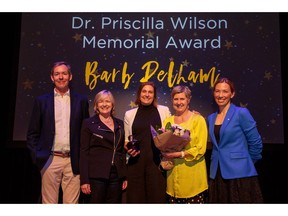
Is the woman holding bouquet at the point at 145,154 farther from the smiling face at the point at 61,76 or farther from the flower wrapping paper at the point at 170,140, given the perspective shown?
the smiling face at the point at 61,76

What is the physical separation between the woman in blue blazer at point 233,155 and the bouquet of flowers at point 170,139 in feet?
0.96

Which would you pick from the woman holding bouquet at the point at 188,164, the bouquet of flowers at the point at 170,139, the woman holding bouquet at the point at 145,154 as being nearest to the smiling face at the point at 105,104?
the woman holding bouquet at the point at 145,154

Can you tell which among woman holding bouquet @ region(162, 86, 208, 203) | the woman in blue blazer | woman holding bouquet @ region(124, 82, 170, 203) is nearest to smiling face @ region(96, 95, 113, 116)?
woman holding bouquet @ region(124, 82, 170, 203)

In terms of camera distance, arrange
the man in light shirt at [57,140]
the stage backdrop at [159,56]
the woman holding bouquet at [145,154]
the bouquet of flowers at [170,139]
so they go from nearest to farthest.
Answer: the bouquet of flowers at [170,139]
the woman holding bouquet at [145,154]
the man in light shirt at [57,140]
the stage backdrop at [159,56]

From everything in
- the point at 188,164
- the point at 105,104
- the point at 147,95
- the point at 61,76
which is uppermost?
the point at 61,76

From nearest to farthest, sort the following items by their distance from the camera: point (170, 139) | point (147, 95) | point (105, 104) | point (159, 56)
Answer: point (170, 139)
point (105, 104)
point (147, 95)
point (159, 56)

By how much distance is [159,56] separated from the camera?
4141 mm

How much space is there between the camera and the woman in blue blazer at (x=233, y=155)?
3350 mm

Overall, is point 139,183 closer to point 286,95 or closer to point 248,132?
point 248,132

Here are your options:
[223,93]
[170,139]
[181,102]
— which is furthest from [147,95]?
[223,93]

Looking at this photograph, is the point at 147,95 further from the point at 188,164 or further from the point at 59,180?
the point at 59,180

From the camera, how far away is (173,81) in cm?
410

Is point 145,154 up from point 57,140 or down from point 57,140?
down

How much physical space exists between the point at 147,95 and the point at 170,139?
0.48 m
